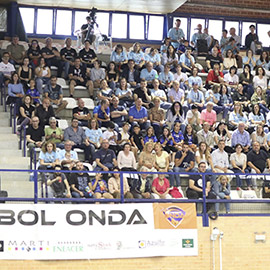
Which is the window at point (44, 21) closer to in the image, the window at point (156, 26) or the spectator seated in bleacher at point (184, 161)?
the window at point (156, 26)

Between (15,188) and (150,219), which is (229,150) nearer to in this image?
(150,219)

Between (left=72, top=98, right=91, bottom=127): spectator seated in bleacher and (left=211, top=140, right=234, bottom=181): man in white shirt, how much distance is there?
350 centimetres

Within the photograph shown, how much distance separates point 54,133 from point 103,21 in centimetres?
1175

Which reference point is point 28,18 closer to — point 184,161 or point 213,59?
point 213,59

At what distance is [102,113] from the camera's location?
20.9 m

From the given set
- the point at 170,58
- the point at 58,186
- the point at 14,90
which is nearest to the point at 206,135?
the point at 170,58

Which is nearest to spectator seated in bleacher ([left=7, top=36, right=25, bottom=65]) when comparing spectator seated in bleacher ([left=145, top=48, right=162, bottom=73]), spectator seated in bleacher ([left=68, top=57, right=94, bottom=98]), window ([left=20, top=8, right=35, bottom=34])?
spectator seated in bleacher ([left=68, top=57, right=94, bottom=98])

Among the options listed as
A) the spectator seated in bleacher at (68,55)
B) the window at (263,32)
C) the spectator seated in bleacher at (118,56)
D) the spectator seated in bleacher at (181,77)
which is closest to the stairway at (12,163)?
the spectator seated in bleacher at (68,55)

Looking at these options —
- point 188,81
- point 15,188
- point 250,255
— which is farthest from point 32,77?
point 250,255

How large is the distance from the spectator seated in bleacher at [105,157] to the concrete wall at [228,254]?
2.78 meters

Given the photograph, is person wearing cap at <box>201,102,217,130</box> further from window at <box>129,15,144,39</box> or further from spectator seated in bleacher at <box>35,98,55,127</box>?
window at <box>129,15,144,39</box>

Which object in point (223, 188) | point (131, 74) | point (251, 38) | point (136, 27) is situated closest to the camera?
point (223, 188)

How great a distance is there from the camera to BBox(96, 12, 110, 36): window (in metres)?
30.1

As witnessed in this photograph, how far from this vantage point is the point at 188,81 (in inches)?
947
